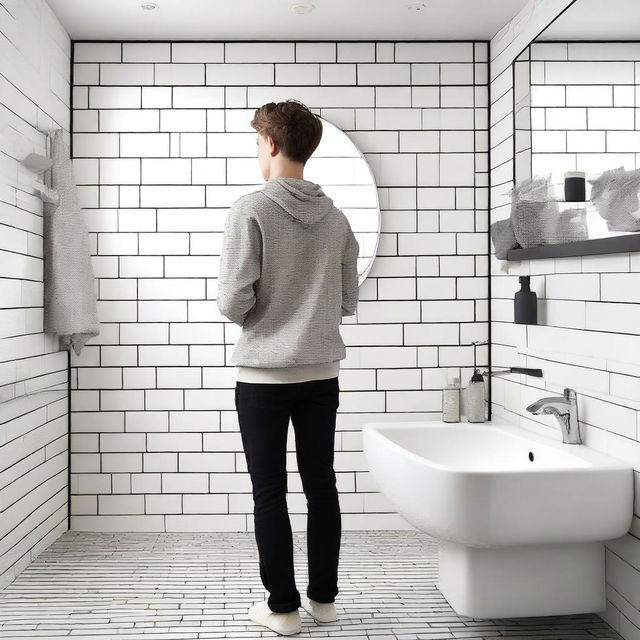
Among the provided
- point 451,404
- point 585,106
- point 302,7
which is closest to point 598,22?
point 585,106

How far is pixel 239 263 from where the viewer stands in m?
2.10

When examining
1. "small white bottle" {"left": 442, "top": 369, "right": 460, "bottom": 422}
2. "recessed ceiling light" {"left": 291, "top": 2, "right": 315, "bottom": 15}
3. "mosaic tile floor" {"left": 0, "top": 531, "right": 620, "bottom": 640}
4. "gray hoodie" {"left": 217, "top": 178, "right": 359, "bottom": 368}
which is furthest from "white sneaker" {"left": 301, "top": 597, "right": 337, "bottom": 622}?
"recessed ceiling light" {"left": 291, "top": 2, "right": 315, "bottom": 15}

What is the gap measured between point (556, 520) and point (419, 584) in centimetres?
80

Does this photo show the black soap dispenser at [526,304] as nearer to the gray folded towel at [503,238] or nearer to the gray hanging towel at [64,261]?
the gray folded towel at [503,238]

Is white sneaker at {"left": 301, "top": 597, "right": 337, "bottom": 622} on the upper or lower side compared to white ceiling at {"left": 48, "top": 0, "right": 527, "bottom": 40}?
lower

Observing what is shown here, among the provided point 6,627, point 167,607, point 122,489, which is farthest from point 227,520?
point 6,627

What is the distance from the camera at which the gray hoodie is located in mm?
2113

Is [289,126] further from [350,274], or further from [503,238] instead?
[503,238]

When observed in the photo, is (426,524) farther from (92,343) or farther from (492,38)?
(492,38)

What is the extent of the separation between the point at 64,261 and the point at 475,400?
1.74 meters

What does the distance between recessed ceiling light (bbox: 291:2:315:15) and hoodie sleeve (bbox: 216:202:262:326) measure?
1.16 metres

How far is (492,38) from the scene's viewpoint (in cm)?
328

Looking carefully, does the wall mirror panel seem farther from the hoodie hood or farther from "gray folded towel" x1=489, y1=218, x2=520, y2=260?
the hoodie hood

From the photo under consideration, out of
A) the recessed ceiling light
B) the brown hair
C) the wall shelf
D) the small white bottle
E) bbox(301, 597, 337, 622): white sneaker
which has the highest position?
the recessed ceiling light
